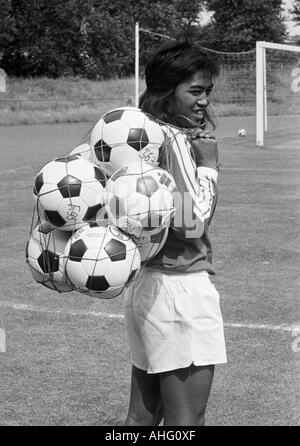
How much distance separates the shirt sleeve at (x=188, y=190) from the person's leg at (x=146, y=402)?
612 mm

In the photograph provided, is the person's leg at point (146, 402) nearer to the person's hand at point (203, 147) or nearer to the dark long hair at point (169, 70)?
the person's hand at point (203, 147)

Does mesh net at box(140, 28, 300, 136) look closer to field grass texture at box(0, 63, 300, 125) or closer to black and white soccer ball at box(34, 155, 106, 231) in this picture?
field grass texture at box(0, 63, 300, 125)

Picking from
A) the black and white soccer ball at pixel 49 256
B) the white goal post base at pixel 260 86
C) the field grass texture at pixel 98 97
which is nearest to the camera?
the black and white soccer ball at pixel 49 256

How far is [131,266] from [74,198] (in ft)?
0.95

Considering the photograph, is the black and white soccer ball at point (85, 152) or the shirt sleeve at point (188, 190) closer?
the shirt sleeve at point (188, 190)

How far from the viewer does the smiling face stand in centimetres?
274

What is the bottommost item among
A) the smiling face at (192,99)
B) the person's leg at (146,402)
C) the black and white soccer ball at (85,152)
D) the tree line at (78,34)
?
the person's leg at (146,402)

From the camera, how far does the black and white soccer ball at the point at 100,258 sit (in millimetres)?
2502

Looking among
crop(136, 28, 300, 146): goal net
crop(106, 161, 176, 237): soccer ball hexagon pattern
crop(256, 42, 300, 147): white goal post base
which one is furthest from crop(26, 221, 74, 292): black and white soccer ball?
crop(136, 28, 300, 146): goal net

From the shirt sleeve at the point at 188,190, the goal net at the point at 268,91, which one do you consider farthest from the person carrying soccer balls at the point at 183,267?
the goal net at the point at 268,91

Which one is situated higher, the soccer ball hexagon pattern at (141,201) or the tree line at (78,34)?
the tree line at (78,34)

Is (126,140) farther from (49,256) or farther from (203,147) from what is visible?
(49,256)

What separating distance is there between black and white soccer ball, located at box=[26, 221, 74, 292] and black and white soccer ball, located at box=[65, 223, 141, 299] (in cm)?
7

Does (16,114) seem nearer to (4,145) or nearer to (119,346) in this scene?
(4,145)
